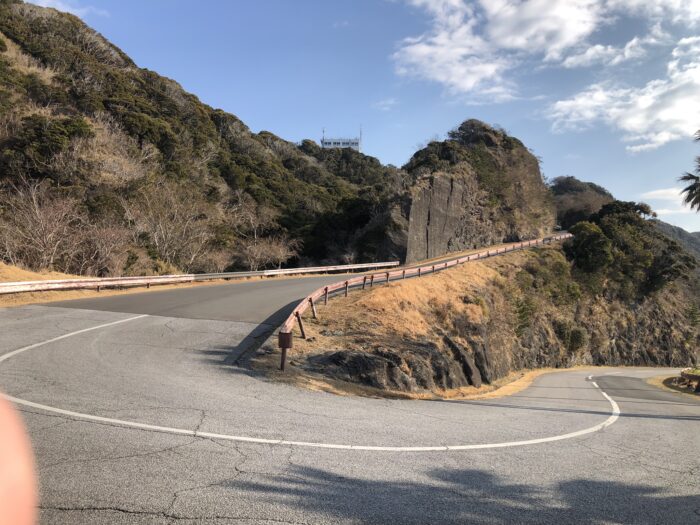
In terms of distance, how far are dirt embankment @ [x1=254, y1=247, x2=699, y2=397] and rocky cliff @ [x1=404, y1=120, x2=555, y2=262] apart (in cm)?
939

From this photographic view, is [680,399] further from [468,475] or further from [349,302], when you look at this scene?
[468,475]

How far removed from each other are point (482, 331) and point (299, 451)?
62.3 ft

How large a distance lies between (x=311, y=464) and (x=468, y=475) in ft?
5.38

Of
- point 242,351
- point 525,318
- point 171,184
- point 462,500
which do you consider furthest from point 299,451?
point 171,184

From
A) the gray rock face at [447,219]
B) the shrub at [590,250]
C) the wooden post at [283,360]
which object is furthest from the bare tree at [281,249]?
the wooden post at [283,360]

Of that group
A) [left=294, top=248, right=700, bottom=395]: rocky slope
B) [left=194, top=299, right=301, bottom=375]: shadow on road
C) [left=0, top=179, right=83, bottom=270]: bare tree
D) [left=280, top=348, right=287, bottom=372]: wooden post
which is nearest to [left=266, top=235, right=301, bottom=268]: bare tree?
[left=294, top=248, right=700, bottom=395]: rocky slope

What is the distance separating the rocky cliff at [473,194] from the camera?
153 feet

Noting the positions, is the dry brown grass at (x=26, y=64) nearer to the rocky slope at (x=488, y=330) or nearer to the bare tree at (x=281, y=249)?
the bare tree at (x=281, y=249)

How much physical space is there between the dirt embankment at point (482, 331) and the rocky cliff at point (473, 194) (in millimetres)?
9394

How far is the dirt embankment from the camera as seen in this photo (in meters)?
11.5

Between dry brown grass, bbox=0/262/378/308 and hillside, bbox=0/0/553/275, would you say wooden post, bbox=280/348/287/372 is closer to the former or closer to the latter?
dry brown grass, bbox=0/262/378/308

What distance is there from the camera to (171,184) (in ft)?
130

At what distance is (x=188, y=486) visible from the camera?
3840 millimetres

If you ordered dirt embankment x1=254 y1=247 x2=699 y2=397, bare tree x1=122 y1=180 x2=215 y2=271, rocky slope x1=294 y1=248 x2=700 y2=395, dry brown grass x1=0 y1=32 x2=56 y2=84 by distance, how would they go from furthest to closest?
dry brown grass x1=0 y1=32 x2=56 y2=84 → bare tree x1=122 y1=180 x2=215 y2=271 → rocky slope x1=294 y1=248 x2=700 y2=395 → dirt embankment x1=254 y1=247 x2=699 y2=397
